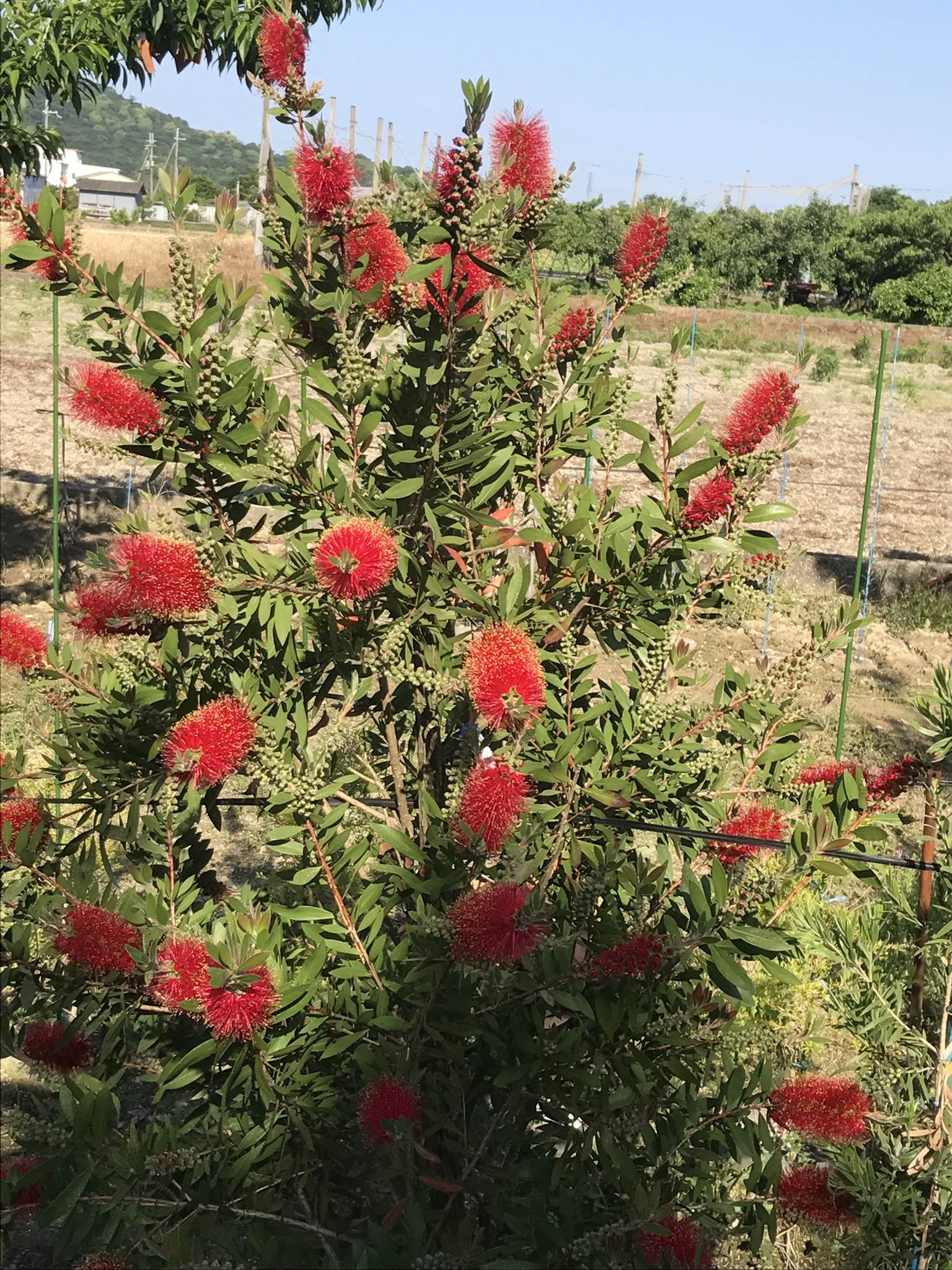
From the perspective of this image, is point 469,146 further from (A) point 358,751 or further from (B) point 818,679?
(B) point 818,679

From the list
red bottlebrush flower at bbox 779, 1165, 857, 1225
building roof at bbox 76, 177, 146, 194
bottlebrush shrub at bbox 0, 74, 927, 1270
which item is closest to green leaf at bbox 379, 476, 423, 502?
bottlebrush shrub at bbox 0, 74, 927, 1270

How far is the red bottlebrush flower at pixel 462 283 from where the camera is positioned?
1.53 metres

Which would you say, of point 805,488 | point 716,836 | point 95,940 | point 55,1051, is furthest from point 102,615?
point 805,488

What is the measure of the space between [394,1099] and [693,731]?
0.75 m

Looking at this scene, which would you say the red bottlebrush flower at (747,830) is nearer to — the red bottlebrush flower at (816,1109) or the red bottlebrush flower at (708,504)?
the red bottlebrush flower at (816,1109)

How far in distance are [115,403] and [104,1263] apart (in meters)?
1.13

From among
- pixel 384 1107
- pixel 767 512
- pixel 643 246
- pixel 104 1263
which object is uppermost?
pixel 643 246

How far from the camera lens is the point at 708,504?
167 centimetres

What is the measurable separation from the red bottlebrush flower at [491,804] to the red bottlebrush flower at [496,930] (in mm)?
97

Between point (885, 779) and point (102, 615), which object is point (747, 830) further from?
point (102, 615)

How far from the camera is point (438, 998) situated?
163 centimetres

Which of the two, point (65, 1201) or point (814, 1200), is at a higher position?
point (65, 1201)

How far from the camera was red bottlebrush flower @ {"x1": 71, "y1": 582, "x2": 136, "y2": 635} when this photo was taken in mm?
1764

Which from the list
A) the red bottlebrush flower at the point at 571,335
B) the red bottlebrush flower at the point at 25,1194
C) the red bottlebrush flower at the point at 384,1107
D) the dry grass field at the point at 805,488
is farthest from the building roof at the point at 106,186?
the red bottlebrush flower at the point at 384,1107
